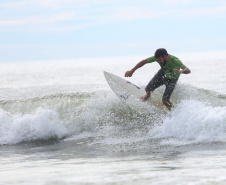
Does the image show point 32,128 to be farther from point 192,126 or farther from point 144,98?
point 192,126

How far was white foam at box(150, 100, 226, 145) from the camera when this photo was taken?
9531 mm

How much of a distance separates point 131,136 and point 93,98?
152 inches

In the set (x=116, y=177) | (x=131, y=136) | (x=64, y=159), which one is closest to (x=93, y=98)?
(x=131, y=136)

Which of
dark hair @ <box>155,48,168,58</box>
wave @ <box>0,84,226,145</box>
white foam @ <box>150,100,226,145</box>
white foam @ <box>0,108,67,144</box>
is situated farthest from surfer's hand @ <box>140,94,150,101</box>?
white foam @ <box>0,108,67,144</box>

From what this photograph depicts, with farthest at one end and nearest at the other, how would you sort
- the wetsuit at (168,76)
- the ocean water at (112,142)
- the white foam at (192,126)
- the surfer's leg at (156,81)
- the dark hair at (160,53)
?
the surfer's leg at (156,81) < the wetsuit at (168,76) < the dark hair at (160,53) < the white foam at (192,126) < the ocean water at (112,142)

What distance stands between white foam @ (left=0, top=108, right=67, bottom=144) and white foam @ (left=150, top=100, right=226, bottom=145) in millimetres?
2996

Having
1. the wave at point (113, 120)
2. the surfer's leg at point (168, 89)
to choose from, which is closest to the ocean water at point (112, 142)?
the wave at point (113, 120)

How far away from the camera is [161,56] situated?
410 inches

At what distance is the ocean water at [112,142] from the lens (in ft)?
21.2

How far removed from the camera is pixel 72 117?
1339 centimetres

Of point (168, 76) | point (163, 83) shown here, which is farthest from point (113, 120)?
point (168, 76)

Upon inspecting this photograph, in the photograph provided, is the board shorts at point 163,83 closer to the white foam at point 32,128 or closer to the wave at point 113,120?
the wave at point 113,120

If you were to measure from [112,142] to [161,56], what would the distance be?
2.32 metres

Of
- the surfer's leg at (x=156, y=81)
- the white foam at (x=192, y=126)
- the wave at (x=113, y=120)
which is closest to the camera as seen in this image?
the white foam at (x=192, y=126)
